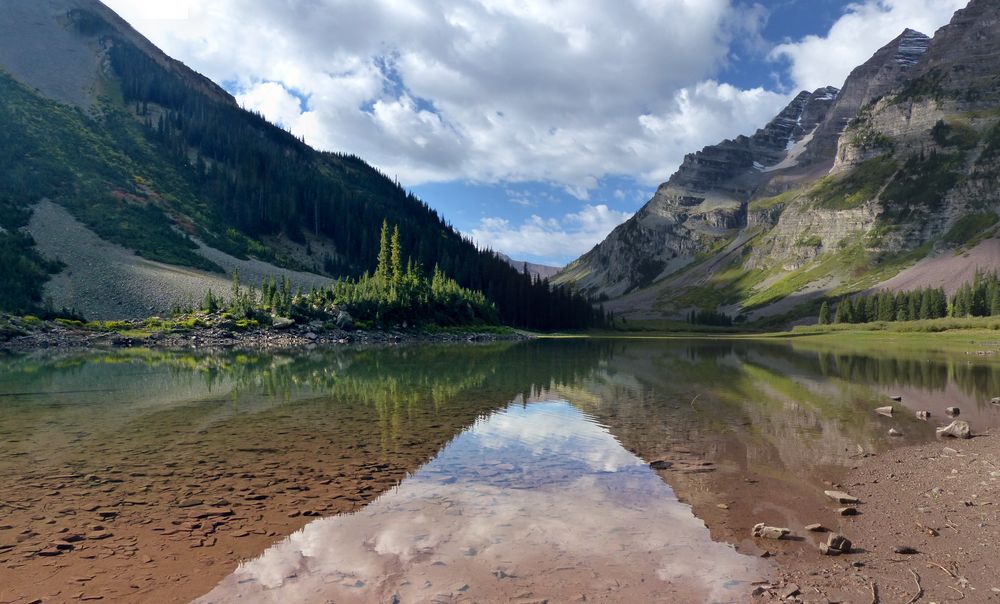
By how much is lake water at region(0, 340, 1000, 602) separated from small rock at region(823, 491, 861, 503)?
0.35 metres

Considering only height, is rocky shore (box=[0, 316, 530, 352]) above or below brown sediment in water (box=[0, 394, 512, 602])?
above

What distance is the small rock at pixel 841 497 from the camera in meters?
14.1

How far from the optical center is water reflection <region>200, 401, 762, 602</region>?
30.6 ft

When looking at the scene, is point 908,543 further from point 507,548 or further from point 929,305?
point 929,305

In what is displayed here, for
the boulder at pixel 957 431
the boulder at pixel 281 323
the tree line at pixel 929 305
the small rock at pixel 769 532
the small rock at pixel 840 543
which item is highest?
the tree line at pixel 929 305

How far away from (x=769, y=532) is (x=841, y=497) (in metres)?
4.04

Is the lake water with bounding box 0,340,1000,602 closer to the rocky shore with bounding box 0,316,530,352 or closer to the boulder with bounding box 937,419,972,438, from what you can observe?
the boulder with bounding box 937,419,972,438

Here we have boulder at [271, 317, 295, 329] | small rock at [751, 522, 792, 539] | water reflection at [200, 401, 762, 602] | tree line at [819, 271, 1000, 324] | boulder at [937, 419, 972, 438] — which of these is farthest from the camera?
tree line at [819, 271, 1000, 324]

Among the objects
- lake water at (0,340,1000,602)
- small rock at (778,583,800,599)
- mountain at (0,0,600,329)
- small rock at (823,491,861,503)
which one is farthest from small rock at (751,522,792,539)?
mountain at (0,0,600,329)

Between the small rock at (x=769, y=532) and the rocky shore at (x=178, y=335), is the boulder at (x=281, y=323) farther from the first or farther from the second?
the small rock at (x=769, y=532)

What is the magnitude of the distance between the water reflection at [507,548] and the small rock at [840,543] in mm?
1820

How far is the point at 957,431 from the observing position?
73.5ft

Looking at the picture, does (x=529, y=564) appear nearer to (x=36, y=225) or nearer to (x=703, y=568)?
(x=703, y=568)

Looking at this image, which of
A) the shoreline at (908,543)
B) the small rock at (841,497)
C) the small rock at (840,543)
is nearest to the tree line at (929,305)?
the shoreline at (908,543)
